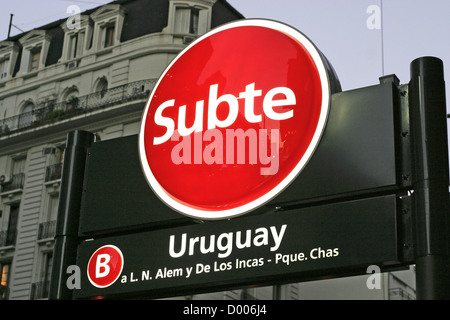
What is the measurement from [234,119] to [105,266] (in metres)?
1.35

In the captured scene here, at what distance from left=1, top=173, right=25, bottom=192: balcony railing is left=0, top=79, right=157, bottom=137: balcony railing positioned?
248cm

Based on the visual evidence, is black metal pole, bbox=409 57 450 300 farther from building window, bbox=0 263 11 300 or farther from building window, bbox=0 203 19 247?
building window, bbox=0 203 19 247

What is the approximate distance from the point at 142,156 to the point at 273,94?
1.11 m

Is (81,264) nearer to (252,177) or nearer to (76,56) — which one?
(252,177)

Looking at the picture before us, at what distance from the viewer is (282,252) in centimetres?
495

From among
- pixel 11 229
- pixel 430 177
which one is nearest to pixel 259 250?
pixel 430 177

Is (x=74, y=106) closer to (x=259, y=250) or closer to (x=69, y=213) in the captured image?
(x=69, y=213)

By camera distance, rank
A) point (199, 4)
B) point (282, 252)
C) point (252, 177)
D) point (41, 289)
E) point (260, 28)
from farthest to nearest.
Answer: point (199, 4) → point (41, 289) → point (260, 28) → point (252, 177) → point (282, 252)

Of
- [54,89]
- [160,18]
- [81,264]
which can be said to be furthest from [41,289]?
[81,264]

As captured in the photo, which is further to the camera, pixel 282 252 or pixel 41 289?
pixel 41 289

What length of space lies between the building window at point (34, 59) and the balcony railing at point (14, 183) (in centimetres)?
667

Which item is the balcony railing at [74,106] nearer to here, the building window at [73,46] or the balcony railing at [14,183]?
the balcony railing at [14,183]

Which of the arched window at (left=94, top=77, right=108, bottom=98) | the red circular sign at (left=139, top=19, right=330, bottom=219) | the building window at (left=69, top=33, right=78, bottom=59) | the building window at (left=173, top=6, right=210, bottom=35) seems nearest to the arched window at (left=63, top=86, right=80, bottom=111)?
the arched window at (left=94, top=77, right=108, bottom=98)

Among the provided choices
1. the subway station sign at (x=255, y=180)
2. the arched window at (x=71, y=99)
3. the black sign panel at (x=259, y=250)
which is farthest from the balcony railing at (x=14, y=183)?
the black sign panel at (x=259, y=250)
